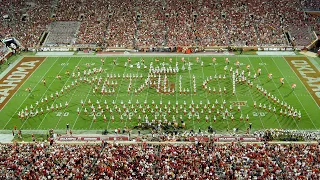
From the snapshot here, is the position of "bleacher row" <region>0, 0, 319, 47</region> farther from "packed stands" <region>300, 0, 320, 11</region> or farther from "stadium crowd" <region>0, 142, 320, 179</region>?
"stadium crowd" <region>0, 142, 320, 179</region>

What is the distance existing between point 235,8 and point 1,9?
2484 cm

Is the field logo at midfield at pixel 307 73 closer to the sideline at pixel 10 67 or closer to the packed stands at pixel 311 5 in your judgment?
the packed stands at pixel 311 5

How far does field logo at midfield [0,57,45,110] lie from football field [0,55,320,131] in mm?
73

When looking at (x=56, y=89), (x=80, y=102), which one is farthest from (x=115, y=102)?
(x=56, y=89)

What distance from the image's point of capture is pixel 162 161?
18266mm

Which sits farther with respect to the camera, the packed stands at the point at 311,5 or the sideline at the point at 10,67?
the packed stands at the point at 311,5

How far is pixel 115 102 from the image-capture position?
2803 centimetres

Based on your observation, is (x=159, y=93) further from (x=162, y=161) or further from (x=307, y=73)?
(x=307, y=73)

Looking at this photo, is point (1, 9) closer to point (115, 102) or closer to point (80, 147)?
point (115, 102)

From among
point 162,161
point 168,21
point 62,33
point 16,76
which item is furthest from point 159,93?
point 62,33

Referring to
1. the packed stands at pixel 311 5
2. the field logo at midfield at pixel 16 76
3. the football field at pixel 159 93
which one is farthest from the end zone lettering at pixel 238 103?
the packed stands at pixel 311 5

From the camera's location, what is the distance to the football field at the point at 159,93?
1014 inches

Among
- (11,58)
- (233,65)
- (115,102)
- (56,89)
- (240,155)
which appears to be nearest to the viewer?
(240,155)

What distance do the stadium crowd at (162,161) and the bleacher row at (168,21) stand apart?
70.5ft
